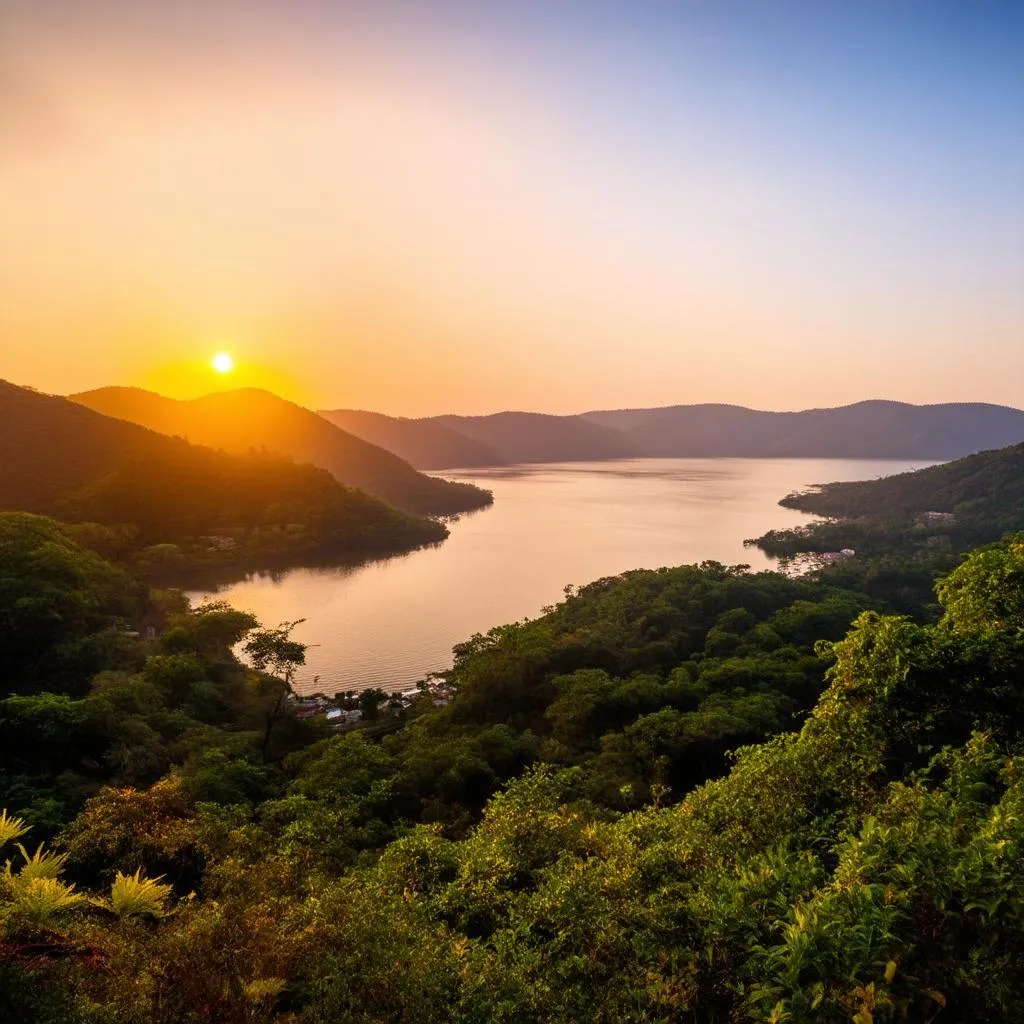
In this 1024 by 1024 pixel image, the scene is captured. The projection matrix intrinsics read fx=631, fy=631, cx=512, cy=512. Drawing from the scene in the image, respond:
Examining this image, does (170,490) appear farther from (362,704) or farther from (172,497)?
(362,704)

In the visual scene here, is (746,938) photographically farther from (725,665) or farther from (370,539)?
(370,539)

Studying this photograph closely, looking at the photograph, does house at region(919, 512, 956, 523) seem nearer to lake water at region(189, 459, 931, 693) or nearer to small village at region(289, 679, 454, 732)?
lake water at region(189, 459, 931, 693)

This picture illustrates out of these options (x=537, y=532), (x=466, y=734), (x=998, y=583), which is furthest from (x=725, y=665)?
(x=537, y=532)

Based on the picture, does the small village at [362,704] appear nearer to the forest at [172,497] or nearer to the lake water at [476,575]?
the lake water at [476,575]

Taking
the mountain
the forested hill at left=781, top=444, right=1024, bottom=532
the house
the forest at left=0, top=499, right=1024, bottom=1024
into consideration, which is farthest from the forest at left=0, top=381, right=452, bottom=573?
the forested hill at left=781, top=444, right=1024, bottom=532

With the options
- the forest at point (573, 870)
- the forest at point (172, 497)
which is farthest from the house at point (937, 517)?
the forest at point (573, 870)
